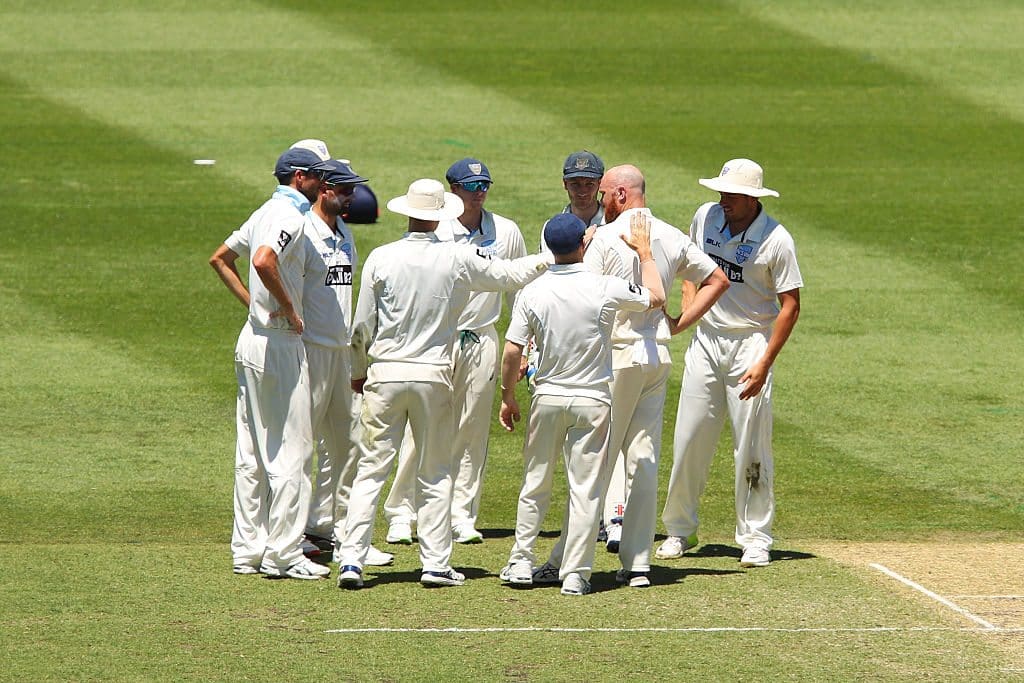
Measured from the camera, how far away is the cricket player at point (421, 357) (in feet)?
26.1

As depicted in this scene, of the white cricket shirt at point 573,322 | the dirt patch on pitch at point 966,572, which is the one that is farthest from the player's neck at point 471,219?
the dirt patch on pitch at point 966,572

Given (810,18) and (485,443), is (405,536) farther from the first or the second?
(810,18)

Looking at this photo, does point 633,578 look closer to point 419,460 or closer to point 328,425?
point 419,460

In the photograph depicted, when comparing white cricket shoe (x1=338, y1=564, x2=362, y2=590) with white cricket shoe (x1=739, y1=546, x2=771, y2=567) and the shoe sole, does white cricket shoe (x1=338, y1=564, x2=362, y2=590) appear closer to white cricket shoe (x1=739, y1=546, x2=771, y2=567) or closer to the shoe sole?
the shoe sole

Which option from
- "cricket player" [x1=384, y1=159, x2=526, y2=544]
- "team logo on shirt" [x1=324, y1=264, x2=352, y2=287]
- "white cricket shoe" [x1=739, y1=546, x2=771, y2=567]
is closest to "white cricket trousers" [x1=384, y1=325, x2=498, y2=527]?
"cricket player" [x1=384, y1=159, x2=526, y2=544]

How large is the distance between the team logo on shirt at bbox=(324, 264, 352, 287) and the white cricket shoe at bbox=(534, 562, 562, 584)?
1800mm

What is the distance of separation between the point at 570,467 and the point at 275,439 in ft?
5.09

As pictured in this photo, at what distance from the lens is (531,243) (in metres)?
15.0

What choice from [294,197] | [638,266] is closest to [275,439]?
[294,197]

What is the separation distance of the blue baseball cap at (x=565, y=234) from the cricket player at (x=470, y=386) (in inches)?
50.8

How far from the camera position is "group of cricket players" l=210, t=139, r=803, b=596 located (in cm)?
782

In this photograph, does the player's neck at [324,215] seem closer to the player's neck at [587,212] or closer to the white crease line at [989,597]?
the player's neck at [587,212]

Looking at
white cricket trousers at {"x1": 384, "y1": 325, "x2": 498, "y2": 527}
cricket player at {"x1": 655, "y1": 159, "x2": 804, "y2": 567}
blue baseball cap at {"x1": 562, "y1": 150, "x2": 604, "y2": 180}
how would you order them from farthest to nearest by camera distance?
white cricket trousers at {"x1": 384, "y1": 325, "x2": 498, "y2": 527} → blue baseball cap at {"x1": 562, "y1": 150, "x2": 604, "y2": 180} → cricket player at {"x1": 655, "y1": 159, "x2": 804, "y2": 567}

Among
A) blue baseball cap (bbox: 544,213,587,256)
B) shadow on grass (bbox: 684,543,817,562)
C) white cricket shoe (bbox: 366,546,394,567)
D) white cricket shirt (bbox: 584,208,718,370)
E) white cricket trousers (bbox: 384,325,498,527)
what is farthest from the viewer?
white cricket trousers (bbox: 384,325,498,527)
